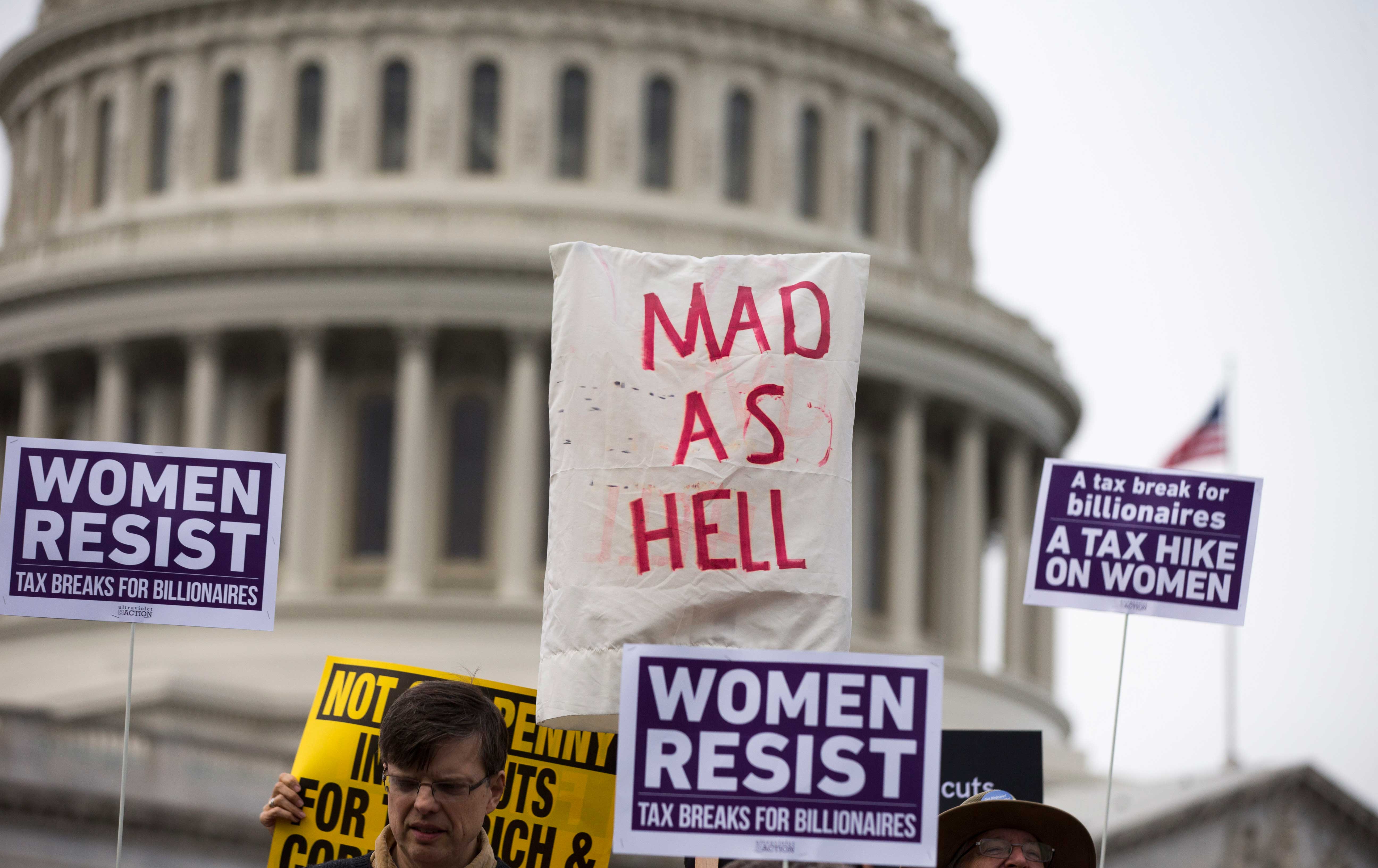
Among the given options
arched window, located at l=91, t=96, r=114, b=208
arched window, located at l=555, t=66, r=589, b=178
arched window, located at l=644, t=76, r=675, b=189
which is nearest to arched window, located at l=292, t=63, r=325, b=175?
arched window, located at l=91, t=96, r=114, b=208

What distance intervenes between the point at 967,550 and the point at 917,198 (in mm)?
8658

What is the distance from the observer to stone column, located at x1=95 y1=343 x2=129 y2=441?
1911 inches

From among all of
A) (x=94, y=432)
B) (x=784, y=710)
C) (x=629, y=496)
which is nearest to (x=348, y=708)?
(x=629, y=496)

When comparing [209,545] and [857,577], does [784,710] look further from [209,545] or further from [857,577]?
[857,577]

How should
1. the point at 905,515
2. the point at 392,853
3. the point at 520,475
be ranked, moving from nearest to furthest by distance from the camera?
the point at 392,853
the point at 520,475
the point at 905,515

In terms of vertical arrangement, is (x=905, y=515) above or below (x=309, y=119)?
below

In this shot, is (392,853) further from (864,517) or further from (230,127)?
(230,127)

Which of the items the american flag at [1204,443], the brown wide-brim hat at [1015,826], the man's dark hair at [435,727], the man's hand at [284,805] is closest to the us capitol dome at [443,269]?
the american flag at [1204,443]

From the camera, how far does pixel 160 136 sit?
174ft

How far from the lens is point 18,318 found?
166 ft

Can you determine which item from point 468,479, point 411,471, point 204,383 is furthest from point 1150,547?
point 204,383

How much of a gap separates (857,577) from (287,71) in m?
15.9

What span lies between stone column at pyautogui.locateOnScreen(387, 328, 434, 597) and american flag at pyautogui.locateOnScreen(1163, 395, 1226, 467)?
14040 mm

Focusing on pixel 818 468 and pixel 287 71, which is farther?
pixel 287 71
